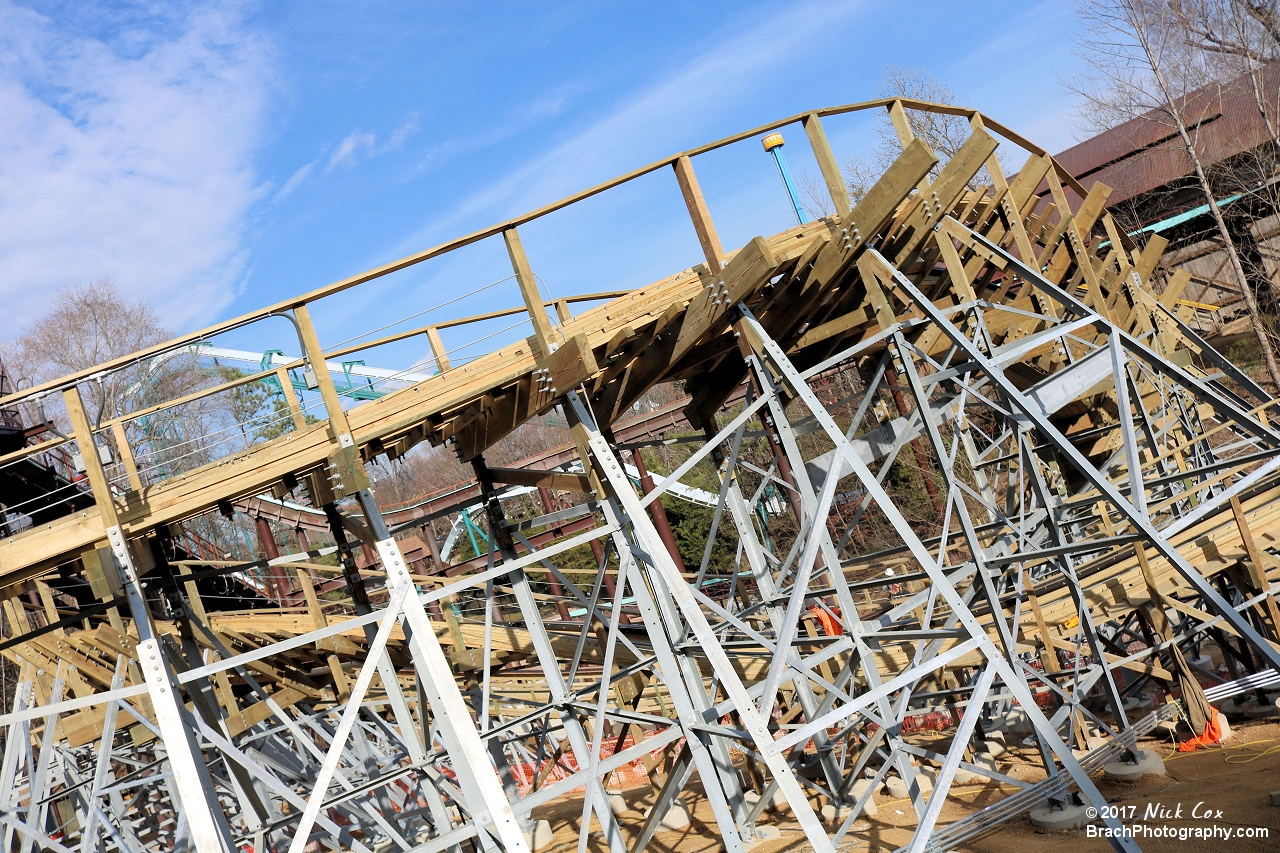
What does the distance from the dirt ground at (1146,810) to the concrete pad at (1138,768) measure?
6 centimetres

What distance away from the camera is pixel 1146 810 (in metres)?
6.72

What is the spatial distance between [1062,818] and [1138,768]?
3.56 ft

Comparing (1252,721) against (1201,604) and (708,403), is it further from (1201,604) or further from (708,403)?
(708,403)

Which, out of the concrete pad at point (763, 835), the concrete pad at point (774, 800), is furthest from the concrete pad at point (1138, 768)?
the concrete pad at point (774, 800)

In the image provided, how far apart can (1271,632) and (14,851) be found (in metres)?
14.2

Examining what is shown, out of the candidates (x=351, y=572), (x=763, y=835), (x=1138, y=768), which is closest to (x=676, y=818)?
(x=763, y=835)

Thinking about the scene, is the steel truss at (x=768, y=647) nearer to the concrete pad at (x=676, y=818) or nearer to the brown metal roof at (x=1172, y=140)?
the concrete pad at (x=676, y=818)

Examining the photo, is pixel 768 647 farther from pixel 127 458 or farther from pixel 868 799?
pixel 127 458

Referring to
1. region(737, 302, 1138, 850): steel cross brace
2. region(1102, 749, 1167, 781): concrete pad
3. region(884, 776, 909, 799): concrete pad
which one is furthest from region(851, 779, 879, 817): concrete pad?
region(737, 302, 1138, 850): steel cross brace

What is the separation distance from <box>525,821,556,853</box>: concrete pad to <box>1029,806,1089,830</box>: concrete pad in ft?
16.8

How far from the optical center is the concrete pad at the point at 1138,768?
765 centimetres

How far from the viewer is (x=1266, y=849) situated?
5.46m

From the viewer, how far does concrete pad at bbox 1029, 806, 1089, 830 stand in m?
7.00

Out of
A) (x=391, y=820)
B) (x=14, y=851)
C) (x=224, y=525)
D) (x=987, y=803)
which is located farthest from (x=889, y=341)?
(x=224, y=525)
